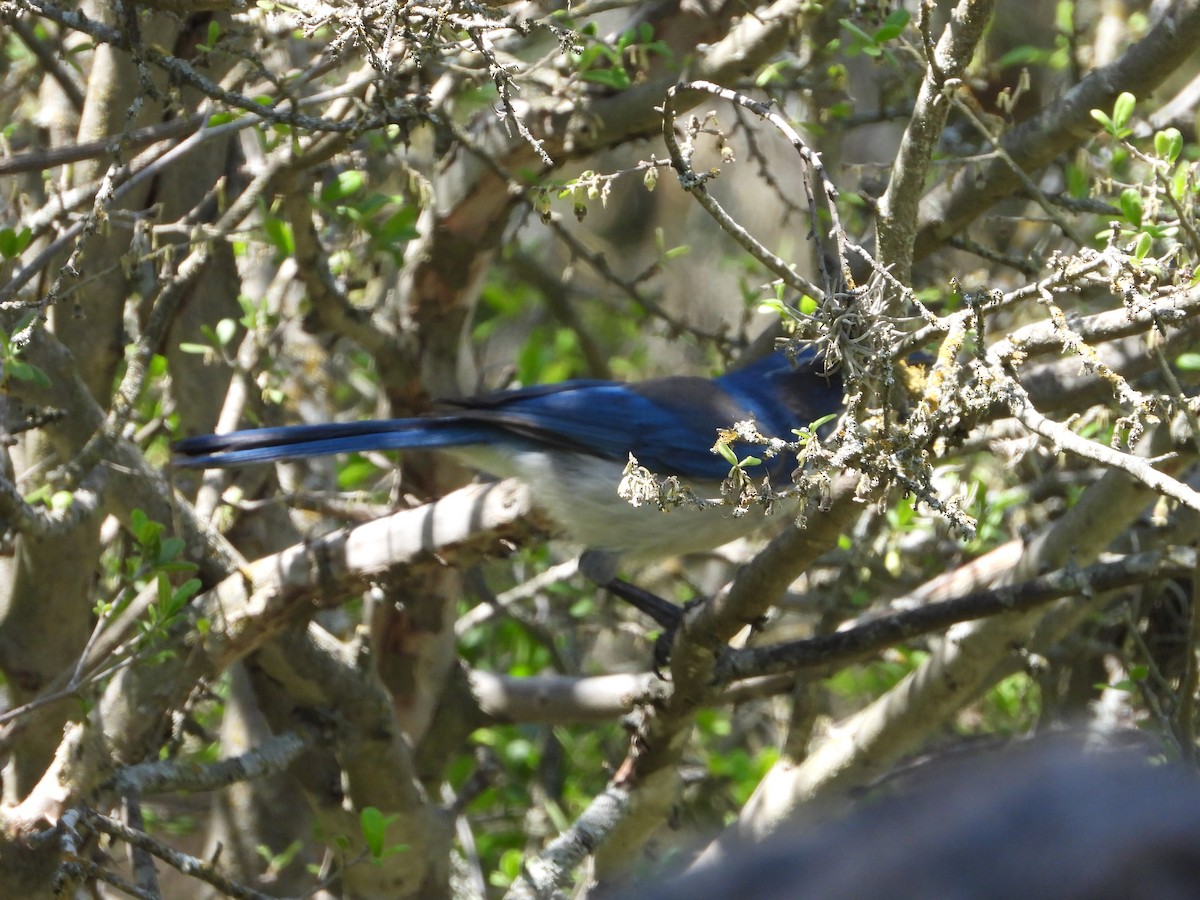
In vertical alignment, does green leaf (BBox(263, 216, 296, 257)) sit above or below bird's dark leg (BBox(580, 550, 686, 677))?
above

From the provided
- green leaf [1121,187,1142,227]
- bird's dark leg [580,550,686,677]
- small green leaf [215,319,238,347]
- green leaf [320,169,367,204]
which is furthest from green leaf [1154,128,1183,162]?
small green leaf [215,319,238,347]

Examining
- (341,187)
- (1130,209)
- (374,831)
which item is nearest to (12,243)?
(341,187)

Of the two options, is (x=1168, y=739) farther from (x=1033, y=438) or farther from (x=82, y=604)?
(x=82, y=604)

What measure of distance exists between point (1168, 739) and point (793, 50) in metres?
2.64

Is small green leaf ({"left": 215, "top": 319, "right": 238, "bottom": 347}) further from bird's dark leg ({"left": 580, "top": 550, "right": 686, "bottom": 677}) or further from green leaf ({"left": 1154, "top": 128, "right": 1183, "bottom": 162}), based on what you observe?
green leaf ({"left": 1154, "top": 128, "right": 1183, "bottom": 162})

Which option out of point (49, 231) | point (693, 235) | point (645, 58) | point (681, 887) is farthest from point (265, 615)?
point (693, 235)

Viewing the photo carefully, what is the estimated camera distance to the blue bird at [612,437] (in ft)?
13.5

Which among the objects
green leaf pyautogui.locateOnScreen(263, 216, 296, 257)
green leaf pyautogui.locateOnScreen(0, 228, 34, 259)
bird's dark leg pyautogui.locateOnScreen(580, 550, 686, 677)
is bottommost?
bird's dark leg pyautogui.locateOnScreen(580, 550, 686, 677)

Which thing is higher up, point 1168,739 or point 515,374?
point 515,374

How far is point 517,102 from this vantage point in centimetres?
411

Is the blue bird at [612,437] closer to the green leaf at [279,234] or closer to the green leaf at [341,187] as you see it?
the green leaf at [279,234]

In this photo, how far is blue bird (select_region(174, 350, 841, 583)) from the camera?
4.11m

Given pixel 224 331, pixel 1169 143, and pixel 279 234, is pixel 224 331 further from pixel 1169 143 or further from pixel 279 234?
pixel 1169 143

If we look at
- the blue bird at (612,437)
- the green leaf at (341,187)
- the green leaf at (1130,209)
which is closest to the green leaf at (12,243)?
the green leaf at (341,187)
